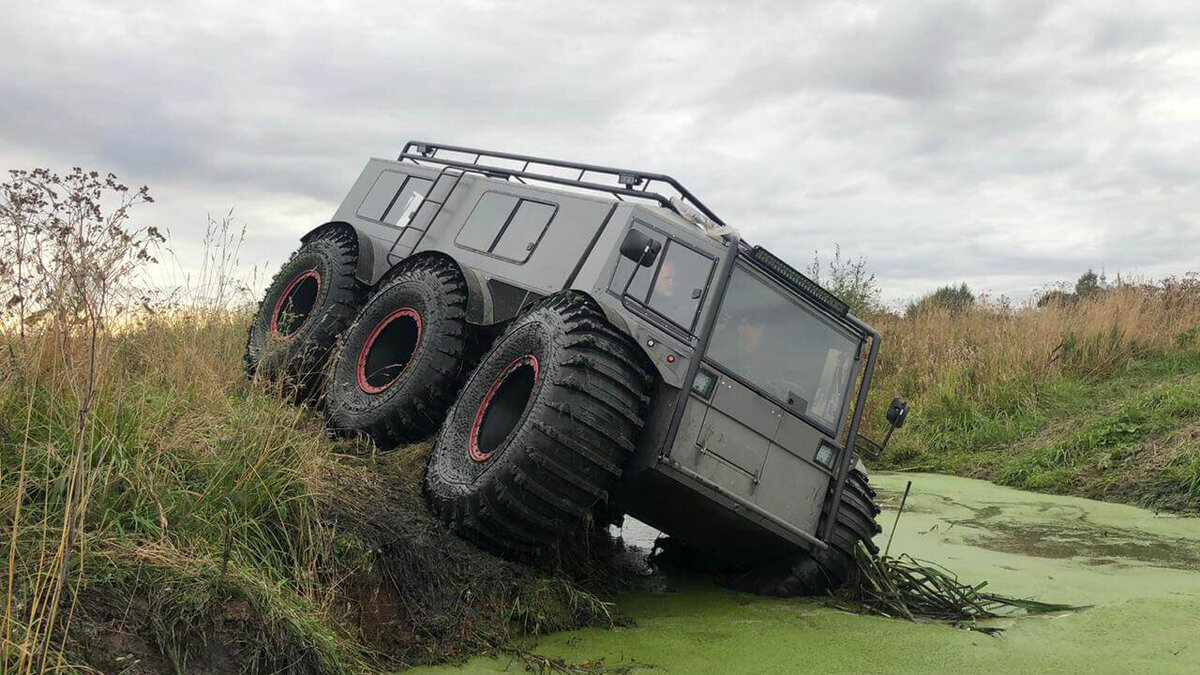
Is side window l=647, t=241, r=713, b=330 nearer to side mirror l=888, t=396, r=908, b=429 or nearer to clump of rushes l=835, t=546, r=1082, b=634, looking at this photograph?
side mirror l=888, t=396, r=908, b=429

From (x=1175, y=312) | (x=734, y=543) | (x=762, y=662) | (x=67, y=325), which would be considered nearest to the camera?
(x=67, y=325)

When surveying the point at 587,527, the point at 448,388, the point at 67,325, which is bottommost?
the point at 67,325

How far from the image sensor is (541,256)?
23.5 feet

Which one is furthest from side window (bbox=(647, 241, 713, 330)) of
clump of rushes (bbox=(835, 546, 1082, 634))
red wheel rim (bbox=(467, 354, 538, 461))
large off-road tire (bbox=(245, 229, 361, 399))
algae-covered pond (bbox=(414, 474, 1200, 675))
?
large off-road tire (bbox=(245, 229, 361, 399))

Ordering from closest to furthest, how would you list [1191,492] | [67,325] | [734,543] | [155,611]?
[155,611]
[67,325]
[734,543]
[1191,492]

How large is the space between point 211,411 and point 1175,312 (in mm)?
13864

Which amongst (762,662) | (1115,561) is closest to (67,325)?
(762,662)

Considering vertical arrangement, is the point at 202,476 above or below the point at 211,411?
below

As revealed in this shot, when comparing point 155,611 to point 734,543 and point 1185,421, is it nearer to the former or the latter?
point 734,543

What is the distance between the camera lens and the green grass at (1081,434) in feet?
33.0

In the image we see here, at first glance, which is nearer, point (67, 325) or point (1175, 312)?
point (67, 325)

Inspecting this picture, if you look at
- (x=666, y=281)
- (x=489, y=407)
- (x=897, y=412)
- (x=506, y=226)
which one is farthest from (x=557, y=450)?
(x=506, y=226)

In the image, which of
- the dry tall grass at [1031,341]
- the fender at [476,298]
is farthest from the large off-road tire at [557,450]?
the dry tall grass at [1031,341]

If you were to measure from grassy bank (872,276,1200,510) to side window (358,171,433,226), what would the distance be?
21.6ft
